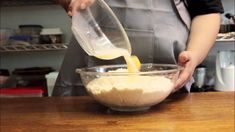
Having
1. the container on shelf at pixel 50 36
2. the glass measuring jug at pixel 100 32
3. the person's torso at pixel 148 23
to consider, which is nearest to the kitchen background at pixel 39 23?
the container on shelf at pixel 50 36

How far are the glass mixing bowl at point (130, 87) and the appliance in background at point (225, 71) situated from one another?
1.02m

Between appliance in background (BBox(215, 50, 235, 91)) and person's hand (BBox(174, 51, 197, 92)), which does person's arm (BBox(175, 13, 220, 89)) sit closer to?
person's hand (BBox(174, 51, 197, 92))

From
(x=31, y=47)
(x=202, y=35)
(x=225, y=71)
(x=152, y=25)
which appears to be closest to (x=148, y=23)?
(x=152, y=25)

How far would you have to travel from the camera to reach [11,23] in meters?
1.93

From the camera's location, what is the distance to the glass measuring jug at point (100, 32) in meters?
0.65

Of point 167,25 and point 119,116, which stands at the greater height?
point 167,25

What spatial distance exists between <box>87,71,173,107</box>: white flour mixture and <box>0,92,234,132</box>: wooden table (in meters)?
0.02

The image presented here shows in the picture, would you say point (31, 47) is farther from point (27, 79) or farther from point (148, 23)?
point (148, 23)

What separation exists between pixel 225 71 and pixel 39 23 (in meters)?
0.96

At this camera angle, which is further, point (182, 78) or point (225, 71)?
point (225, 71)

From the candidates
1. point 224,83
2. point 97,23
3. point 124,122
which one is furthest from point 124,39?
point 224,83

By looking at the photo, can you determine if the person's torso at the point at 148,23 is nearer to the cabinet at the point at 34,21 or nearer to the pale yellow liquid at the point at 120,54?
the pale yellow liquid at the point at 120,54

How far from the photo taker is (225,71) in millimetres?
1614

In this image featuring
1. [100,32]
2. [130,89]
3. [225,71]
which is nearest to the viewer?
[130,89]
